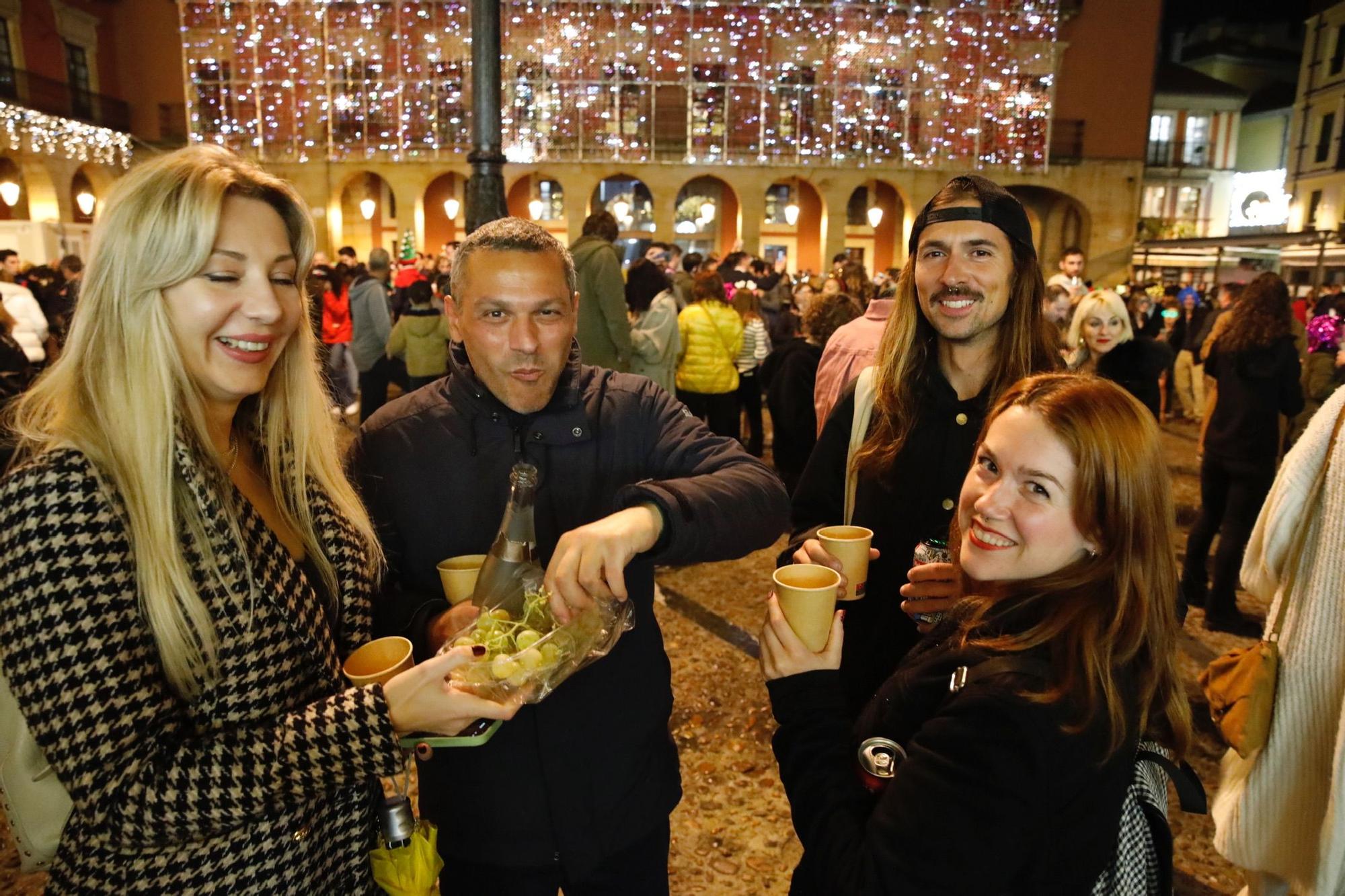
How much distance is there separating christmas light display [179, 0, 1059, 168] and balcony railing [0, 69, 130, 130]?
402 centimetres

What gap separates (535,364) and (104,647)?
100cm

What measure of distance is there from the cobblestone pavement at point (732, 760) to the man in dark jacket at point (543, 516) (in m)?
1.32

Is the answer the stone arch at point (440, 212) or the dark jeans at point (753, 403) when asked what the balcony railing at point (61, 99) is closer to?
the stone arch at point (440, 212)

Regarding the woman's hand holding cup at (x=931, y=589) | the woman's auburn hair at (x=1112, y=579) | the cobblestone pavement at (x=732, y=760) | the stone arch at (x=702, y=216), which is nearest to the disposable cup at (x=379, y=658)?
the woman's auburn hair at (x=1112, y=579)

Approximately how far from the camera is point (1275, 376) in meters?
5.45

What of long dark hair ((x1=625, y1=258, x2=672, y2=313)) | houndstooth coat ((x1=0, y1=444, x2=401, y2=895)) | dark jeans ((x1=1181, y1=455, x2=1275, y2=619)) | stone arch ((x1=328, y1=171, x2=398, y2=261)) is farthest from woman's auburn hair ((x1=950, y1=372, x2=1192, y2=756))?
stone arch ((x1=328, y1=171, x2=398, y2=261))

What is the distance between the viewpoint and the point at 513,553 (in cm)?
163

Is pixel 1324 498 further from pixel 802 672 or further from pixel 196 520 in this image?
pixel 196 520

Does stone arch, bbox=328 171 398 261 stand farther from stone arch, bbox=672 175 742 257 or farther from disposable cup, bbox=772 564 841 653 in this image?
disposable cup, bbox=772 564 841 653

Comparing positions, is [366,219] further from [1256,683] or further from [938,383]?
[1256,683]

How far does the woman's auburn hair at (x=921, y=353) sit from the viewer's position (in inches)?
91.7

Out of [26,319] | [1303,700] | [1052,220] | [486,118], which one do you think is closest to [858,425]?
[1303,700]

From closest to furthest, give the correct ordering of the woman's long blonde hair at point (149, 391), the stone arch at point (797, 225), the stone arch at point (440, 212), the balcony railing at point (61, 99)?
the woman's long blonde hair at point (149, 391) < the balcony railing at point (61, 99) < the stone arch at point (440, 212) < the stone arch at point (797, 225)

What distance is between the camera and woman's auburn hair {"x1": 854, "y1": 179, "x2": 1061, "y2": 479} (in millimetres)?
2330
